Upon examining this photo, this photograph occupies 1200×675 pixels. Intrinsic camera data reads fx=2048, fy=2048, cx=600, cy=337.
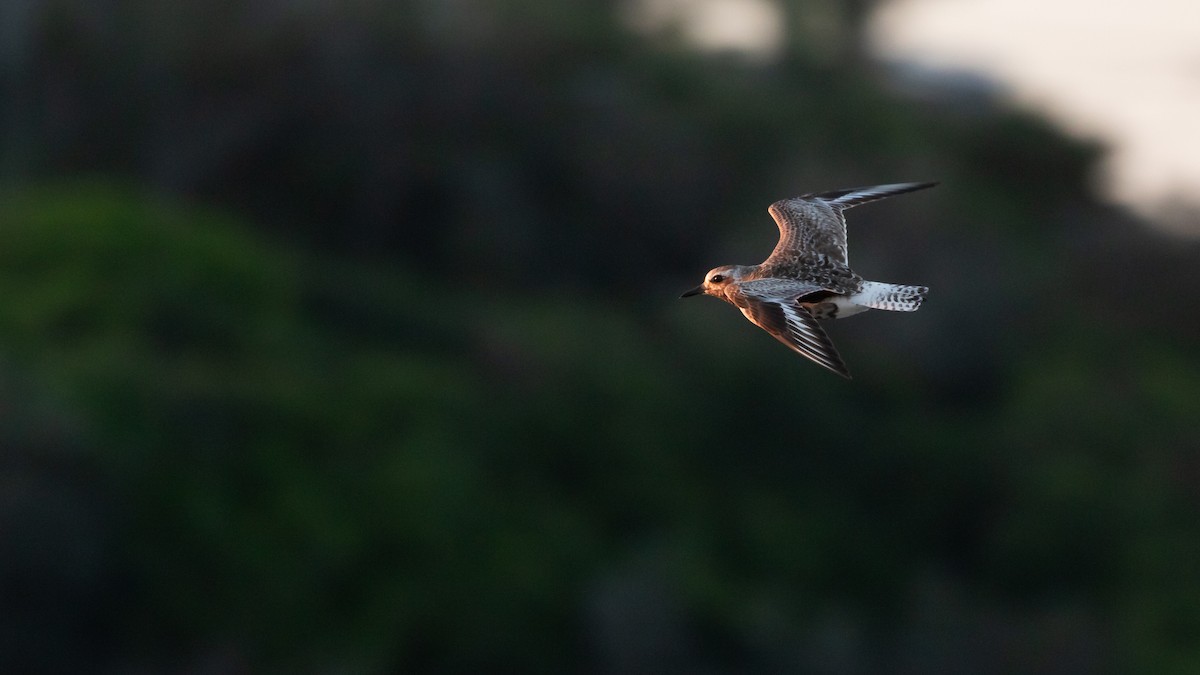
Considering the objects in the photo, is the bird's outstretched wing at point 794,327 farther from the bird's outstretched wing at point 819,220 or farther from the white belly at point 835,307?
the bird's outstretched wing at point 819,220

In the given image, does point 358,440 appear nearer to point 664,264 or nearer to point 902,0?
point 664,264

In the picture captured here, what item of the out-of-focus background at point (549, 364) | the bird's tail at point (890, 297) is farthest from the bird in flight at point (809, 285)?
the out-of-focus background at point (549, 364)

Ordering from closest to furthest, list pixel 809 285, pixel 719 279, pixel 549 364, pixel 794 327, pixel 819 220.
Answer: pixel 794 327
pixel 809 285
pixel 719 279
pixel 819 220
pixel 549 364

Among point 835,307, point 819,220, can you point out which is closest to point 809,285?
point 835,307

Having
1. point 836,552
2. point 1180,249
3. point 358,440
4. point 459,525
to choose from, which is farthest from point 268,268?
point 1180,249

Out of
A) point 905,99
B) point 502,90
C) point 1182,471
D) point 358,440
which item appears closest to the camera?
point 358,440

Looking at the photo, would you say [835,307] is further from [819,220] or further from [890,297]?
[819,220]

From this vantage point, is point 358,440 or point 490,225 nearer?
point 358,440
